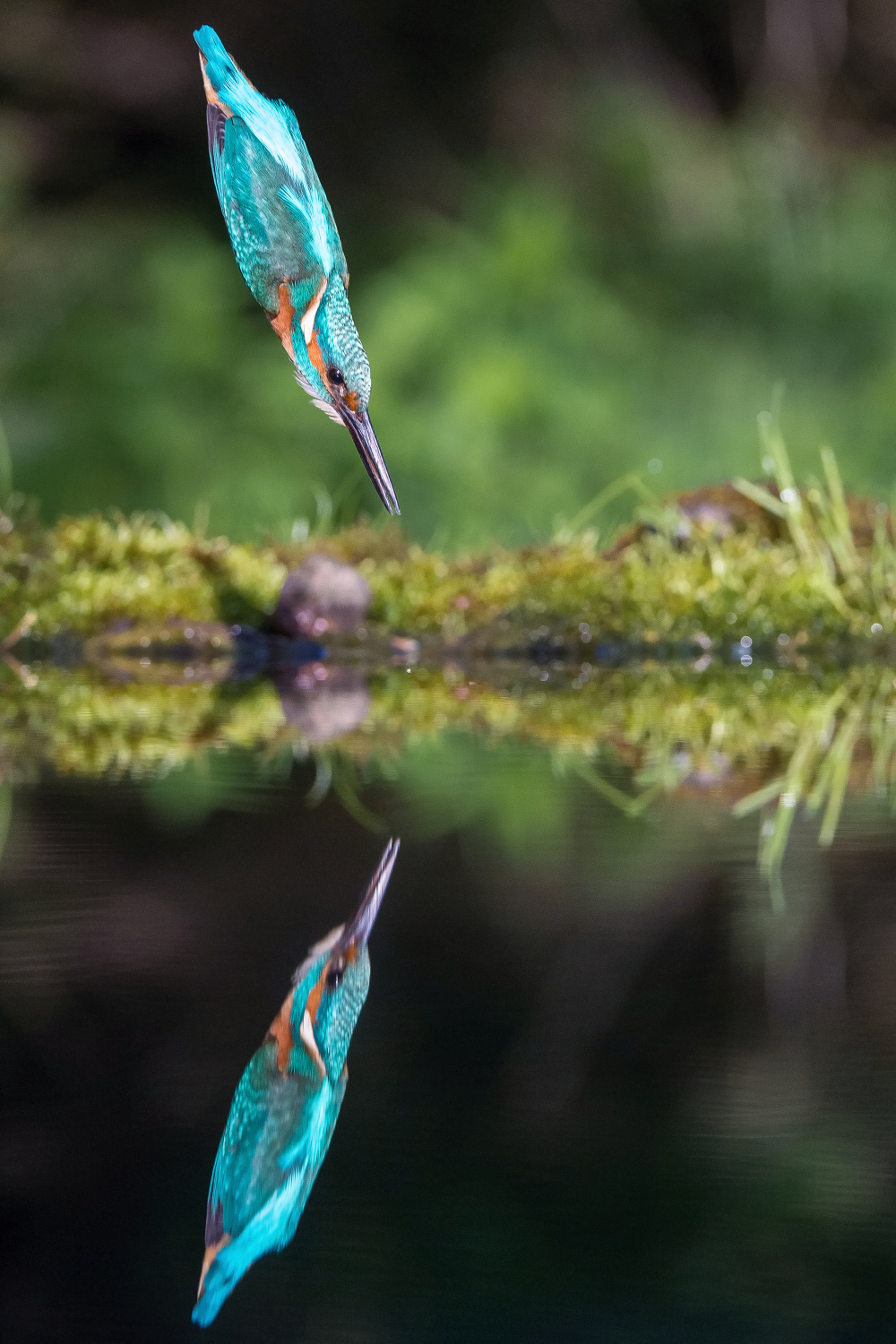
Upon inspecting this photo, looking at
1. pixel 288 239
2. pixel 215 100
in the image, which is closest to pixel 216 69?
pixel 215 100

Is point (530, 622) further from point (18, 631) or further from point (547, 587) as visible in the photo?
point (18, 631)

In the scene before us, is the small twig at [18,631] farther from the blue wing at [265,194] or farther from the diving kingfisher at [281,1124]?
the diving kingfisher at [281,1124]

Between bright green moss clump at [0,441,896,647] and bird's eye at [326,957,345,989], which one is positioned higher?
bright green moss clump at [0,441,896,647]

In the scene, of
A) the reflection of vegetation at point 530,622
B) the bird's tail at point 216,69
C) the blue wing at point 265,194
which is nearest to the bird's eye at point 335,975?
the reflection of vegetation at point 530,622

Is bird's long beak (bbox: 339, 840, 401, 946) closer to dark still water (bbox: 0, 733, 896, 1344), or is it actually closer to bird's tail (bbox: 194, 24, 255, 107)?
dark still water (bbox: 0, 733, 896, 1344)

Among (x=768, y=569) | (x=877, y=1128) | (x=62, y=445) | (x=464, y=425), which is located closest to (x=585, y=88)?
(x=464, y=425)

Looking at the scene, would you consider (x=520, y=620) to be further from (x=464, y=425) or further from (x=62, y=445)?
(x=62, y=445)

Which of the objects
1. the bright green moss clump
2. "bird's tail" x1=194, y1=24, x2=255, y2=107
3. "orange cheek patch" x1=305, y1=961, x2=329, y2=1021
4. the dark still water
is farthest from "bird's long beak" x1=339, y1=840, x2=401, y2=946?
the bright green moss clump
